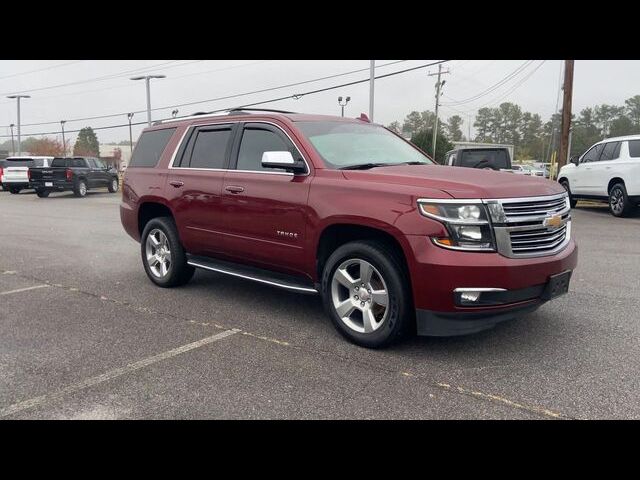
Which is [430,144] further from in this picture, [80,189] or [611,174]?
[611,174]

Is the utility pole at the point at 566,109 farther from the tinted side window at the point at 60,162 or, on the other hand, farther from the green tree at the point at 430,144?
the green tree at the point at 430,144

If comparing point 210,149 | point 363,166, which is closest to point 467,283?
point 363,166

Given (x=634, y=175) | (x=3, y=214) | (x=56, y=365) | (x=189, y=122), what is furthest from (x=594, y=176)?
(x=3, y=214)

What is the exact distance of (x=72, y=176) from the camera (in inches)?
875

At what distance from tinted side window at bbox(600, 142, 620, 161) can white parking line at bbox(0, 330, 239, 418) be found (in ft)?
39.1

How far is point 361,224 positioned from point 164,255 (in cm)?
302

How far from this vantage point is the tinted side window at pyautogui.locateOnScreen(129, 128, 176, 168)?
631 cm

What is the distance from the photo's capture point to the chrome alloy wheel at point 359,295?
417 cm

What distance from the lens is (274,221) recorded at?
478 centimetres

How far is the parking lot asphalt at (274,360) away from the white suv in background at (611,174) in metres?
7.16

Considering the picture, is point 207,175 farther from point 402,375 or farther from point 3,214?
point 3,214

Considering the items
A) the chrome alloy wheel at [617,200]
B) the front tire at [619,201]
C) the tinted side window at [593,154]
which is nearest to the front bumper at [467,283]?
the front tire at [619,201]

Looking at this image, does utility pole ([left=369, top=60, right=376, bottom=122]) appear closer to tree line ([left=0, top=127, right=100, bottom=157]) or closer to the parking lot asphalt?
the parking lot asphalt

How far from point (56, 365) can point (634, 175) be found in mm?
12621
